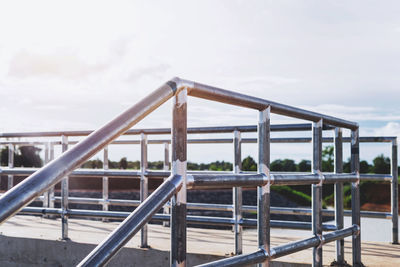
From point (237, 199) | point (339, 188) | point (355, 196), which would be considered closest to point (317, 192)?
point (339, 188)

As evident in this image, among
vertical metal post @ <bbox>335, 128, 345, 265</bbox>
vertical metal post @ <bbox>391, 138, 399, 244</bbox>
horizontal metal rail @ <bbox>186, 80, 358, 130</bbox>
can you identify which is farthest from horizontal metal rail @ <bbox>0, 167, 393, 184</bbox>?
vertical metal post @ <bbox>391, 138, 399, 244</bbox>

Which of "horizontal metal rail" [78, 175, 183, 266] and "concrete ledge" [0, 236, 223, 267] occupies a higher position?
"horizontal metal rail" [78, 175, 183, 266]

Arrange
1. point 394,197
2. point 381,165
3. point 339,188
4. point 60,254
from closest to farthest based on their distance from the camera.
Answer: point 339,188 → point 60,254 → point 394,197 → point 381,165

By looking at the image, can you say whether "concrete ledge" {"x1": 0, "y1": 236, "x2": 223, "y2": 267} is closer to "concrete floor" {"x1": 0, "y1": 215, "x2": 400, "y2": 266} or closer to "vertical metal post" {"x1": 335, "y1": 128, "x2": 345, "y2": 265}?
"concrete floor" {"x1": 0, "y1": 215, "x2": 400, "y2": 266}

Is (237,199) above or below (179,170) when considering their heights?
below

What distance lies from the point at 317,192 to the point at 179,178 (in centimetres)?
139

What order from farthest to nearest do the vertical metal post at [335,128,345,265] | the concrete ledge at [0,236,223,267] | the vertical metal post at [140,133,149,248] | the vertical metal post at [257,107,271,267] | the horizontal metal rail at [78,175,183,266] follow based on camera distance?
the vertical metal post at [140,133,149,248]
the concrete ledge at [0,236,223,267]
the vertical metal post at [335,128,345,265]
the vertical metal post at [257,107,271,267]
the horizontal metal rail at [78,175,183,266]

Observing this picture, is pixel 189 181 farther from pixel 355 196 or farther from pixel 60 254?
pixel 60 254

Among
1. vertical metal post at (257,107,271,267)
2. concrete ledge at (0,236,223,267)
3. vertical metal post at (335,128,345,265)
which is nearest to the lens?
vertical metal post at (257,107,271,267)

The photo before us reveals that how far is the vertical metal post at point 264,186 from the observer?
2.25 metres

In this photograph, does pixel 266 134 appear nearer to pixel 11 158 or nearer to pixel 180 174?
pixel 180 174

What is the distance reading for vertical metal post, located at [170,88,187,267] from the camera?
5.56 ft

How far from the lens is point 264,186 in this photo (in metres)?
2.25

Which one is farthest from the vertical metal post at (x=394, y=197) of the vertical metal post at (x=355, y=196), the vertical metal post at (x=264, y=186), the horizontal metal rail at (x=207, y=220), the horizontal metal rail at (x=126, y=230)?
the horizontal metal rail at (x=126, y=230)
